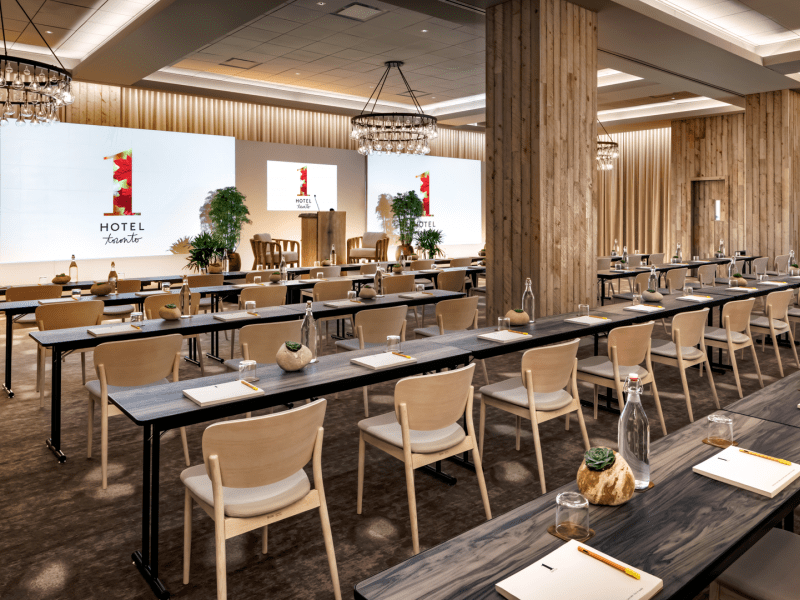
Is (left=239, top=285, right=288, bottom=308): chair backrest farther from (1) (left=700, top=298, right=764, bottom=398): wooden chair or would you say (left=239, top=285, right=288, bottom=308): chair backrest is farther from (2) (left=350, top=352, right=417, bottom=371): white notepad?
(1) (left=700, top=298, right=764, bottom=398): wooden chair

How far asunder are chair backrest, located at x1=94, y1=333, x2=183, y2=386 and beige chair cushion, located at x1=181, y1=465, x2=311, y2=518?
122 cm

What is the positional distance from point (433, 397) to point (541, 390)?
902 millimetres

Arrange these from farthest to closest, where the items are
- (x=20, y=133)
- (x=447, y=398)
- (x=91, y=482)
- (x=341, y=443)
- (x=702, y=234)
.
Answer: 1. (x=702, y=234)
2. (x=20, y=133)
3. (x=341, y=443)
4. (x=91, y=482)
5. (x=447, y=398)

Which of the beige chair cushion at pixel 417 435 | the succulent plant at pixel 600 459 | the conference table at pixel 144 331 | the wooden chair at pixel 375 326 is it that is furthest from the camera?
the wooden chair at pixel 375 326

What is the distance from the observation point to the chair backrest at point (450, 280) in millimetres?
8000

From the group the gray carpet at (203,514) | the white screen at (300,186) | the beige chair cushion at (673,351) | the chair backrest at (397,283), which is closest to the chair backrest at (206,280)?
the chair backrest at (397,283)

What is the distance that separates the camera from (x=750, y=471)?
171 centimetres

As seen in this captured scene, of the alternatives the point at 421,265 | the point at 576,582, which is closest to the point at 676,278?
the point at 421,265

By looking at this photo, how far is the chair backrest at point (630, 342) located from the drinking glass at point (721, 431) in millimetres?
1784

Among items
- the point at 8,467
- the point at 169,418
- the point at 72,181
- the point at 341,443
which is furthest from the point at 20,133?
the point at 169,418

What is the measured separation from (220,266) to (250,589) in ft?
20.3

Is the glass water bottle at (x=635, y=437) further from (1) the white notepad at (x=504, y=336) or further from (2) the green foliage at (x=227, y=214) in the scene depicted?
(2) the green foliage at (x=227, y=214)

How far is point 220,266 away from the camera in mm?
8047

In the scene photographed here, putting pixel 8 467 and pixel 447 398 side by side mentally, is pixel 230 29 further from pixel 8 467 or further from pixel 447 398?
pixel 447 398
